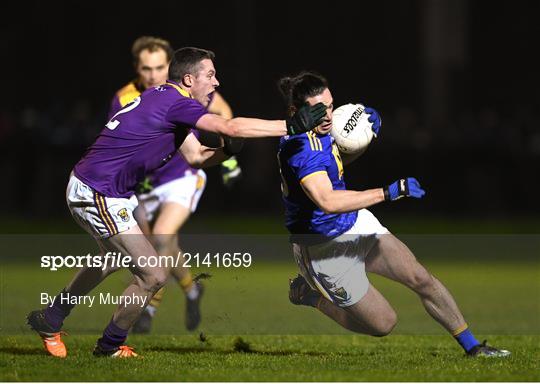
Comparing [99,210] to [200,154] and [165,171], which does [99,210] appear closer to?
[200,154]

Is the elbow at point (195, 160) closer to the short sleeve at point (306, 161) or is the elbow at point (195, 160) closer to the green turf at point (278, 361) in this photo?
the short sleeve at point (306, 161)

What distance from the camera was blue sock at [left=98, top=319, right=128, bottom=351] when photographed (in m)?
7.68

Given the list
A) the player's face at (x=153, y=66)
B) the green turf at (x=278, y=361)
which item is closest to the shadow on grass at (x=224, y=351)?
the green turf at (x=278, y=361)

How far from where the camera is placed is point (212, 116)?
7.43m

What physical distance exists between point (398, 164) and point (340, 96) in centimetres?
400

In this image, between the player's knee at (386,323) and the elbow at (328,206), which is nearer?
the elbow at (328,206)

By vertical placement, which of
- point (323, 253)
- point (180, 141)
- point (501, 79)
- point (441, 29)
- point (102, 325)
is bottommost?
point (501, 79)

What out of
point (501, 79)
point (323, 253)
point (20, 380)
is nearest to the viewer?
point (20, 380)

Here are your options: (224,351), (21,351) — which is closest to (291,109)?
(224,351)

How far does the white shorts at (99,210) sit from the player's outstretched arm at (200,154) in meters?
0.74

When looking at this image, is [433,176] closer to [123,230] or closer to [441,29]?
[441,29]

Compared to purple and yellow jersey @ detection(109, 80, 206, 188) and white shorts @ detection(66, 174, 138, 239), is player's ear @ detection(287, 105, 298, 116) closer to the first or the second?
white shorts @ detection(66, 174, 138, 239)

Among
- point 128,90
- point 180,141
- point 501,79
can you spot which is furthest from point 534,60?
point 180,141

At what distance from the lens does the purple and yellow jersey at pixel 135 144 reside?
25.1 feet
